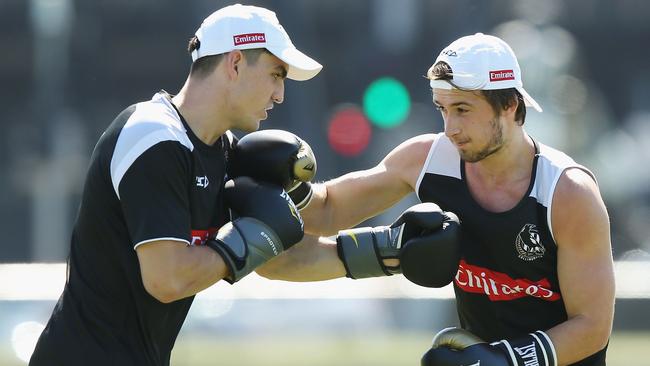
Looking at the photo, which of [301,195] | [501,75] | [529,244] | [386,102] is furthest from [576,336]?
[386,102]

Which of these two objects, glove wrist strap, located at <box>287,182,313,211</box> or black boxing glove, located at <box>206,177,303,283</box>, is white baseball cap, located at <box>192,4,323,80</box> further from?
glove wrist strap, located at <box>287,182,313,211</box>

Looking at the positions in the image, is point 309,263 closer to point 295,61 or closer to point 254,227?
point 254,227

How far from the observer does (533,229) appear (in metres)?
5.58

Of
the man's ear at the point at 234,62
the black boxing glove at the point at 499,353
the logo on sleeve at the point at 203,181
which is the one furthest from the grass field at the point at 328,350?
the man's ear at the point at 234,62

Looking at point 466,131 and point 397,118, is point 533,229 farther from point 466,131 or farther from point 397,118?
point 397,118

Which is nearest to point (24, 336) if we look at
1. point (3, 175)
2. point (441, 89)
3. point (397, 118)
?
point (441, 89)

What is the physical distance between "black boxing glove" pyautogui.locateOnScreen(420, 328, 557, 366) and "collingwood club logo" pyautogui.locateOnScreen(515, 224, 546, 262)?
1.21 feet

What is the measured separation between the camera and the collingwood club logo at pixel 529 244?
558cm

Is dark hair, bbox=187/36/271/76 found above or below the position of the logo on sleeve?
above

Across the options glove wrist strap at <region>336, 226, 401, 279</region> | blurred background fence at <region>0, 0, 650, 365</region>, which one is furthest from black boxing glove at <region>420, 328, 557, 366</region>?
blurred background fence at <region>0, 0, 650, 365</region>

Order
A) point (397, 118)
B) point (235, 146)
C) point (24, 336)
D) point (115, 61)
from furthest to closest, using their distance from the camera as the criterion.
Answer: point (115, 61), point (397, 118), point (24, 336), point (235, 146)

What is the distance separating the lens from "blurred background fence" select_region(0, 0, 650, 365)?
390 inches

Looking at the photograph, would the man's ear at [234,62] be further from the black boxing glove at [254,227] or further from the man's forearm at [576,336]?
the man's forearm at [576,336]

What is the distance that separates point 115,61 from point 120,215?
2005 cm
